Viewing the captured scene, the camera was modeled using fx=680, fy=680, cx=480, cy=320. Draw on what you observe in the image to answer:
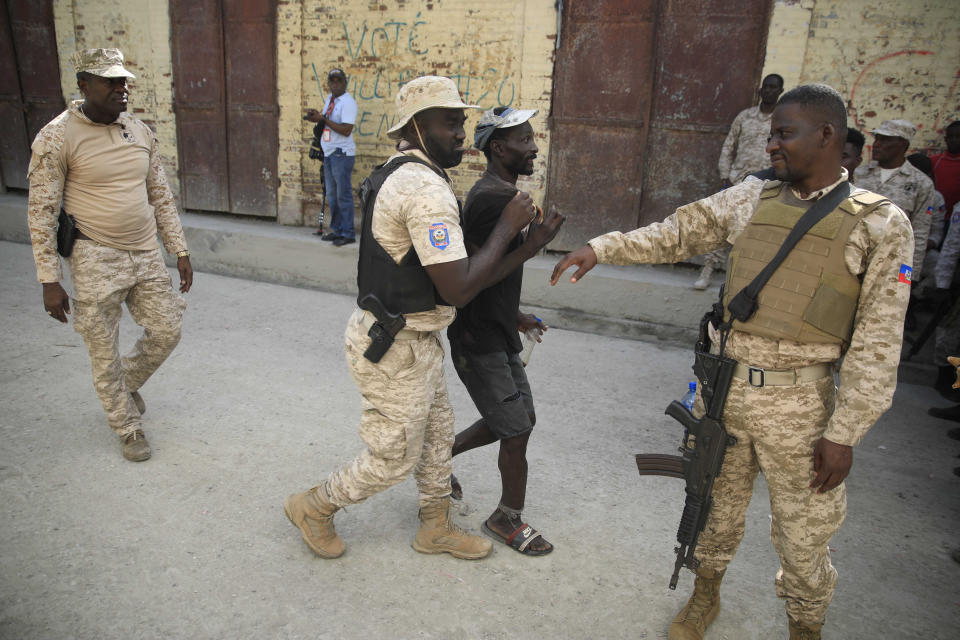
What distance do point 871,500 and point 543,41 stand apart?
17.1ft

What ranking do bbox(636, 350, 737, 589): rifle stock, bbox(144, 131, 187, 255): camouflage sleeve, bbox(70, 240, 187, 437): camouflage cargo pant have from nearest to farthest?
1. bbox(636, 350, 737, 589): rifle stock
2. bbox(70, 240, 187, 437): camouflage cargo pant
3. bbox(144, 131, 187, 255): camouflage sleeve

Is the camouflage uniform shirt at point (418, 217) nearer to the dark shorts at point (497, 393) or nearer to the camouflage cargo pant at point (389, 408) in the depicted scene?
the camouflage cargo pant at point (389, 408)

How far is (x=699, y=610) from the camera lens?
258 centimetres

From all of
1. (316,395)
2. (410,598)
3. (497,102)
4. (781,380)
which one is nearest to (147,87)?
(497,102)

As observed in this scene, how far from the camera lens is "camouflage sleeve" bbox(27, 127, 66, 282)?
3.32 m

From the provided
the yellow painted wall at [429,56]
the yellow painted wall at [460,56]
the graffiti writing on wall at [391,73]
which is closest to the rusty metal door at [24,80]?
the yellow painted wall at [460,56]

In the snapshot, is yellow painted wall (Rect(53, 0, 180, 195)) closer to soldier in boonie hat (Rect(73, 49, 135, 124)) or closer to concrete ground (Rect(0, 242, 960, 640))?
concrete ground (Rect(0, 242, 960, 640))

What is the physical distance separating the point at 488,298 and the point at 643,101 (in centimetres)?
469

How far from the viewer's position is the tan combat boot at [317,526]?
2859 mm

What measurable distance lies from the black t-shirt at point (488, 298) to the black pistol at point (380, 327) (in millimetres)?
423

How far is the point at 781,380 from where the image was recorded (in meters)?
2.19

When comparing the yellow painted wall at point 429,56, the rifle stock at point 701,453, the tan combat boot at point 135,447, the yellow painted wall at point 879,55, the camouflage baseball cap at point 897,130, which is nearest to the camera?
the rifle stock at point 701,453

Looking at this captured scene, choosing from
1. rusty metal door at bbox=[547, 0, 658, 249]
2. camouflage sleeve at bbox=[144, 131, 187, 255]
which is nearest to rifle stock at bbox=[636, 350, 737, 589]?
camouflage sleeve at bbox=[144, 131, 187, 255]

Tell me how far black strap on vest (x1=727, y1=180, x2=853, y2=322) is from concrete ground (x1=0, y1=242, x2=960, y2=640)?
131cm
